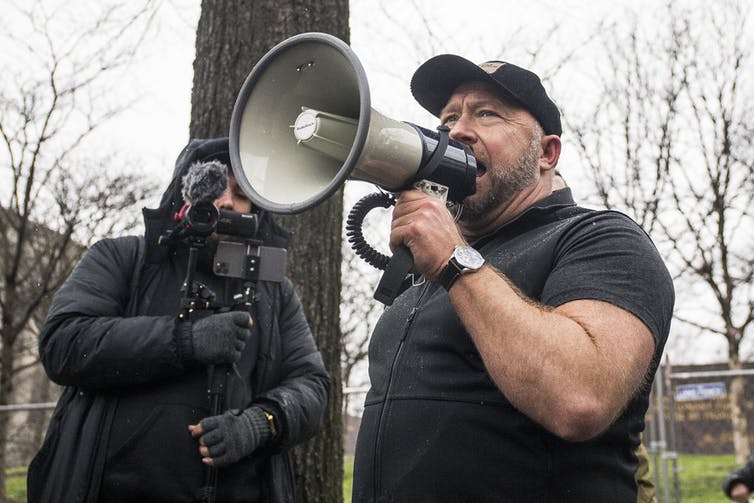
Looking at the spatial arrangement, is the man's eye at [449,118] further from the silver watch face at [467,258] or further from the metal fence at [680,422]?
the metal fence at [680,422]

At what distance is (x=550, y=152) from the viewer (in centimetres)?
238

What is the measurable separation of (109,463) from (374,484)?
108 cm

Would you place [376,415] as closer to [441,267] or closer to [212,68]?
[441,267]

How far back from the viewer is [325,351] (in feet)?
12.9

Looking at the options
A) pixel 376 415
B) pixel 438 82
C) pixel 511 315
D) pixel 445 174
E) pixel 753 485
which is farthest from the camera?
pixel 753 485

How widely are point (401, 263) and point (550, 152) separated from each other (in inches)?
31.5

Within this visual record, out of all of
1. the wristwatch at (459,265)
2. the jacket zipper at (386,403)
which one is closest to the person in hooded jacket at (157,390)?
the jacket zipper at (386,403)

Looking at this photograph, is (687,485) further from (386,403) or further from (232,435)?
(386,403)

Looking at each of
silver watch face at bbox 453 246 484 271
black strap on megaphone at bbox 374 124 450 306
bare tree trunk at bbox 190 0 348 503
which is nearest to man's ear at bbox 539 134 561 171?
black strap on megaphone at bbox 374 124 450 306

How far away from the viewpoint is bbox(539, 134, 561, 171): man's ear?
235 cm

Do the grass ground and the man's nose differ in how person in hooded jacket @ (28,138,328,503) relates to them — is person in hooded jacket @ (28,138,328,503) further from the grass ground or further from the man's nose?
the grass ground

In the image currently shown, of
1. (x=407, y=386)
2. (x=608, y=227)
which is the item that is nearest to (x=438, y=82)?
(x=608, y=227)

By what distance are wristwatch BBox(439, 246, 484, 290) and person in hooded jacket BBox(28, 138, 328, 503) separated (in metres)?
1.15

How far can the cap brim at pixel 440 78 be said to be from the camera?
2.28m
